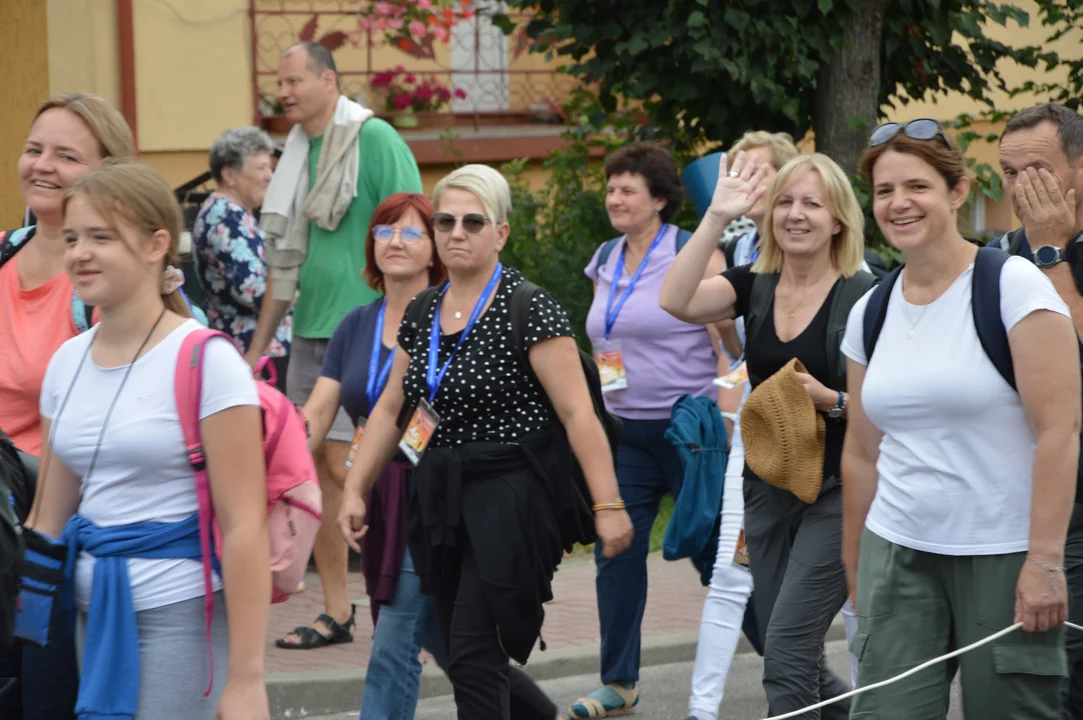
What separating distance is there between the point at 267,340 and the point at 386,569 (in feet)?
8.19

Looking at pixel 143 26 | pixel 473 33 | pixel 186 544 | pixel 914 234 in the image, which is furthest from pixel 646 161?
pixel 473 33

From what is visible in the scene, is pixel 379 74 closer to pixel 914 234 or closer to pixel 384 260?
pixel 384 260

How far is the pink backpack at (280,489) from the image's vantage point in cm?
351

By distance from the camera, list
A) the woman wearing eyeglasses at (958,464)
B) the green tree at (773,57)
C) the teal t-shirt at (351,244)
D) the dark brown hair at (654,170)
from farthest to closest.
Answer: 1. the green tree at (773,57)
2. the teal t-shirt at (351,244)
3. the dark brown hair at (654,170)
4. the woman wearing eyeglasses at (958,464)

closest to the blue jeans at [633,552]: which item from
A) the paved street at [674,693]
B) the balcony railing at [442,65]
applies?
the paved street at [674,693]

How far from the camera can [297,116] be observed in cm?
746

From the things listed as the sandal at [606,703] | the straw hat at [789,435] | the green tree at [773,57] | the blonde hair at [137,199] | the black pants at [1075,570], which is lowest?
the sandal at [606,703]

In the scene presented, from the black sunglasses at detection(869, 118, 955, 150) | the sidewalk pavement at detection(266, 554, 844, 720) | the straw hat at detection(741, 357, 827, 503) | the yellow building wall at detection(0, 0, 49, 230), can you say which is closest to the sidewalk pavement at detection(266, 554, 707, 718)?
the sidewalk pavement at detection(266, 554, 844, 720)

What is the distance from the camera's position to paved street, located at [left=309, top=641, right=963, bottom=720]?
649cm

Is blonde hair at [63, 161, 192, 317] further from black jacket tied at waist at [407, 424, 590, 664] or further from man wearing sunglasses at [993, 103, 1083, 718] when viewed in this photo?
man wearing sunglasses at [993, 103, 1083, 718]

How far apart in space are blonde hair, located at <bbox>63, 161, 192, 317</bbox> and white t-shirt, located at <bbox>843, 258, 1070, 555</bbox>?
5.76ft

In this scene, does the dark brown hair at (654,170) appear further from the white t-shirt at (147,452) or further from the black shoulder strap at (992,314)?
the white t-shirt at (147,452)

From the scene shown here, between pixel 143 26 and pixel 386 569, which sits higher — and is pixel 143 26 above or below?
above

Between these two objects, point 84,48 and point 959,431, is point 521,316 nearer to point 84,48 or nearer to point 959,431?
point 959,431
